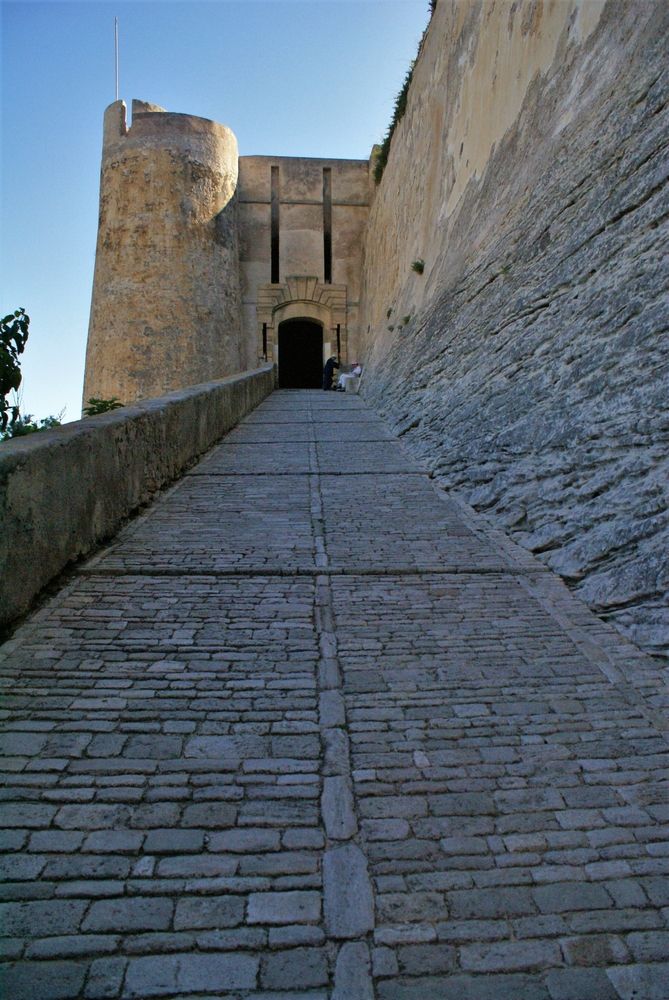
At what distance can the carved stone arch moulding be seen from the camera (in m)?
21.8

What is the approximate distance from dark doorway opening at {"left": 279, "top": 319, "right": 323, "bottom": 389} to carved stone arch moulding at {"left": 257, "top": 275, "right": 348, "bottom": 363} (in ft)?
8.62

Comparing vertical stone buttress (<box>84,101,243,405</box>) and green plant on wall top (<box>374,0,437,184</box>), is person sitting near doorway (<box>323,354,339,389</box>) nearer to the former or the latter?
vertical stone buttress (<box>84,101,243,405</box>)

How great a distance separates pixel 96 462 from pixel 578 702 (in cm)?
340

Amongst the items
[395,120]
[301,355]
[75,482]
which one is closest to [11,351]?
[75,482]

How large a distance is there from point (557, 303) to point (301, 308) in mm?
16495

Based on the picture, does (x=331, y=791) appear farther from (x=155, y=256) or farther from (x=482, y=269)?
(x=155, y=256)

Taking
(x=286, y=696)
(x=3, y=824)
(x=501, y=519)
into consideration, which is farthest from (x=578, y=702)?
(x=501, y=519)

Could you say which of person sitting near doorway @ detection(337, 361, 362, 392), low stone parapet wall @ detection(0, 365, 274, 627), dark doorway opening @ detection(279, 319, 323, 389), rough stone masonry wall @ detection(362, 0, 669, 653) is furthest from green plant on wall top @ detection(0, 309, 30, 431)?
dark doorway opening @ detection(279, 319, 323, 389)

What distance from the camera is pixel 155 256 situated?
19250mm

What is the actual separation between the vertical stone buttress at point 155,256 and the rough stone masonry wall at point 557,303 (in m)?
8.47

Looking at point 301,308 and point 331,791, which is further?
point 301,308

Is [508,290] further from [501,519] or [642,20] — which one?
[501,519]

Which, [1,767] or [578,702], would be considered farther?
[578,702]

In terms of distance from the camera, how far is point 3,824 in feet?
7.19
